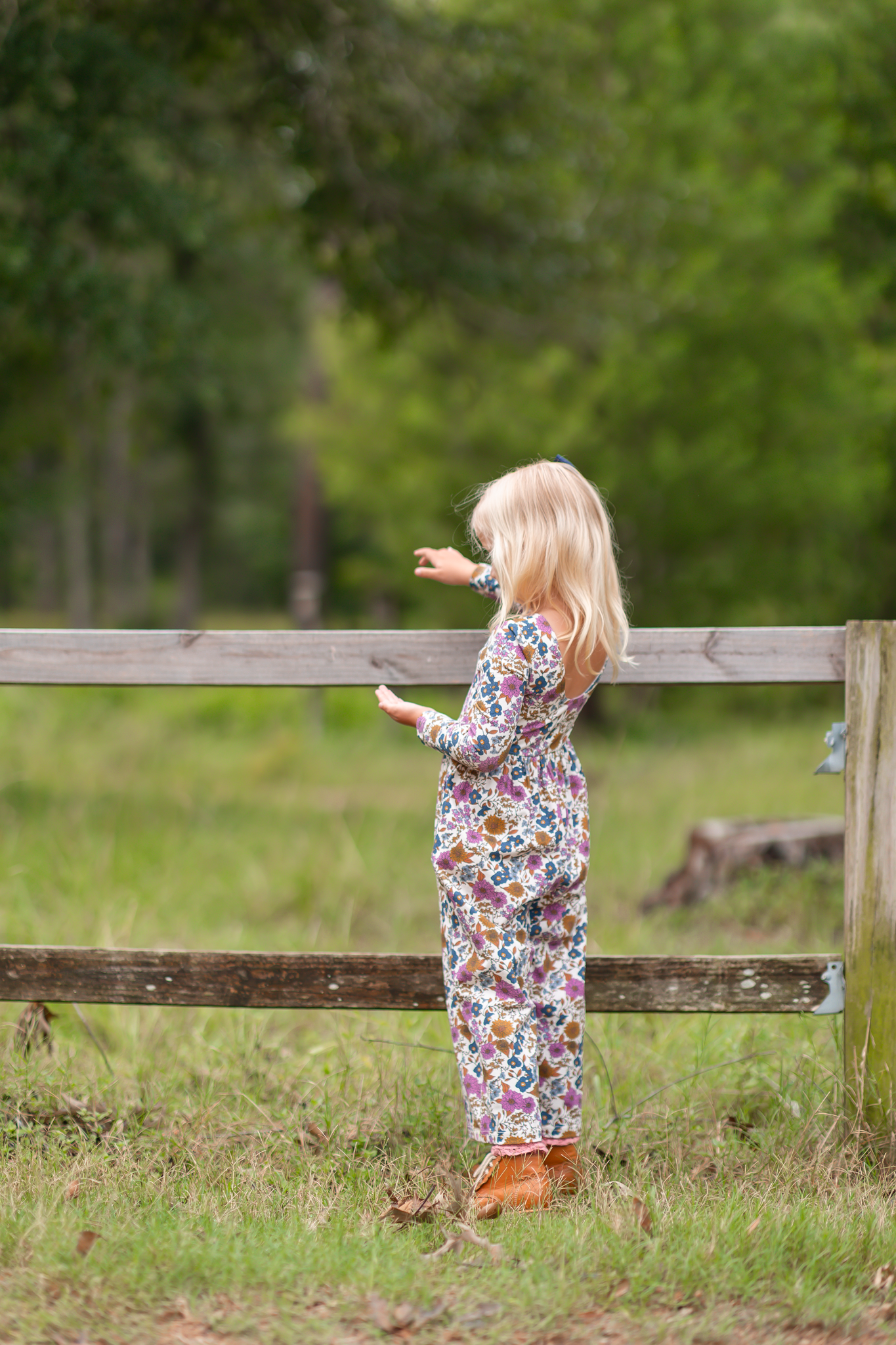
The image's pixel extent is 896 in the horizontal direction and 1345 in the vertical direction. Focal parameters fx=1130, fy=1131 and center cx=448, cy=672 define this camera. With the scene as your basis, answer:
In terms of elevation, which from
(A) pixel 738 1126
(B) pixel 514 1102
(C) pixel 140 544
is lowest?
(A) pixel 738 1126

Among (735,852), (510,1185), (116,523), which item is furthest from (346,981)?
(116,523)

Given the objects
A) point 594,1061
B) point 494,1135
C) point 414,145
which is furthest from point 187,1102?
point 414,145

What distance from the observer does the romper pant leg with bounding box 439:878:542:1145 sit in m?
2.69

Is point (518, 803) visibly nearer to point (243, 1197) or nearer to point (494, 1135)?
point (494, 1135)

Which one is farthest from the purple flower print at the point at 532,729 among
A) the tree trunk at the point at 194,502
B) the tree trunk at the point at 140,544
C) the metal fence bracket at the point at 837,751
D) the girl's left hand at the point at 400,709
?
the tree trunk at the point at 140,544

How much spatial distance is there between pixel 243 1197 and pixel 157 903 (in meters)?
3.21

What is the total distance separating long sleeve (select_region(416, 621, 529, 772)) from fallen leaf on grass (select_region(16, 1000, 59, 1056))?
1598 millimetres

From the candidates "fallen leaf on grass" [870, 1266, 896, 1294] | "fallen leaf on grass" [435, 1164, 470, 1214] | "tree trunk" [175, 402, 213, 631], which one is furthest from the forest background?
"tree trunk" [175, 402, 213, 631]

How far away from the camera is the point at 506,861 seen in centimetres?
270

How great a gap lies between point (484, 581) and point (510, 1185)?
1484mm

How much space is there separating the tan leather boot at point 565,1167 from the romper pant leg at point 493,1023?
0.16m

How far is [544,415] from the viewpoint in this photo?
12805 millimetres

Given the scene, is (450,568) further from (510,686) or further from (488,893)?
(488,893)

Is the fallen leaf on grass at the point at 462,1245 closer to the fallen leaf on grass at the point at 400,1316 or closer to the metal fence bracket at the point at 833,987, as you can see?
the fallen leaf on grass at the point at 400,1316
